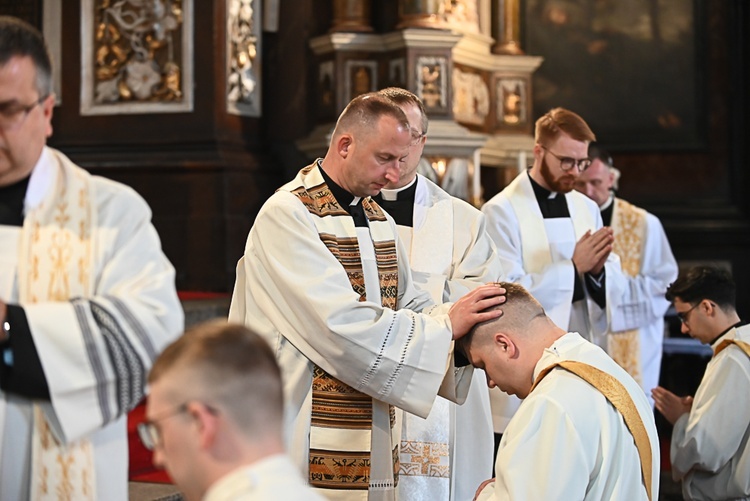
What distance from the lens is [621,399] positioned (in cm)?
300

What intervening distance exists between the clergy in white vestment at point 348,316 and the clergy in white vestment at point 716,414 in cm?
133

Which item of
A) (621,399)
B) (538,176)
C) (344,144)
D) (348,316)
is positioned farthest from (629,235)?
(621,399)

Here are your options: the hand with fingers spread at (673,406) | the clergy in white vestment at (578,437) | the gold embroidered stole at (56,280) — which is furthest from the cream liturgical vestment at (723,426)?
the gold embroidered stole at (56,280)

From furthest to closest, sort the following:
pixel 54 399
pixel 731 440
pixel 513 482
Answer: pixel 731 440 < pixel 513 482 < pixel 54 399

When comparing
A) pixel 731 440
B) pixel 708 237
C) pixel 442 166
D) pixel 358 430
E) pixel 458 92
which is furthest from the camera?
pixel 708 237

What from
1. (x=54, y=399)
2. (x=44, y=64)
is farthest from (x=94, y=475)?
(x=44, y=64)

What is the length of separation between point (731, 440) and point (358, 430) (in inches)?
67.6

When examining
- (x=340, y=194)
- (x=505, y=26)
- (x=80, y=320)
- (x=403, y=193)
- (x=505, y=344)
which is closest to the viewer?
(x=80, y=320)

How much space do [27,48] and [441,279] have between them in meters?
2.59

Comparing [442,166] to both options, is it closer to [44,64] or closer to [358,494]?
[358,494]

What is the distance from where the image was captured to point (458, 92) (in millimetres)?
8625

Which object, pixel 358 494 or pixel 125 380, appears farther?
pixel 358 494

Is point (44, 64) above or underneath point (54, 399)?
above

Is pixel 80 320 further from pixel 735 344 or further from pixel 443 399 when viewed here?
pixel 735 344
